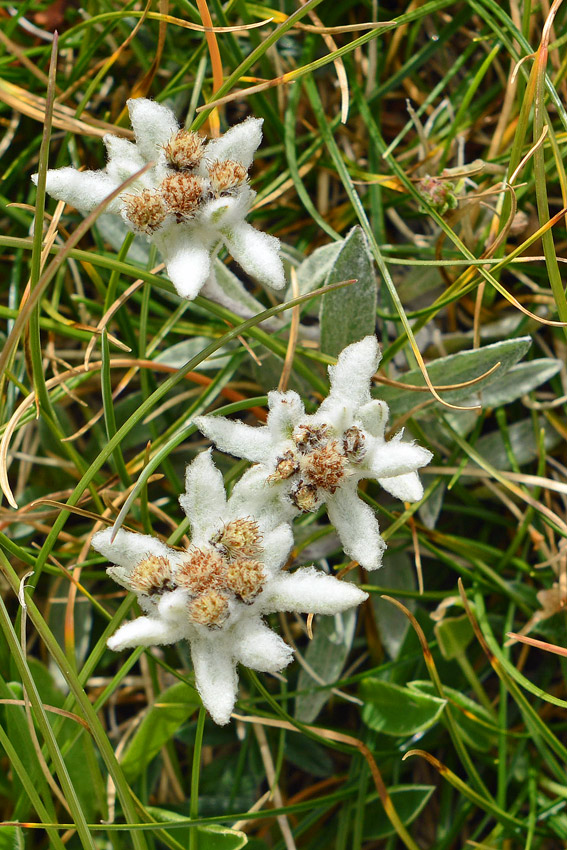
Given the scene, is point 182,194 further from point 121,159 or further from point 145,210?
point 121,159

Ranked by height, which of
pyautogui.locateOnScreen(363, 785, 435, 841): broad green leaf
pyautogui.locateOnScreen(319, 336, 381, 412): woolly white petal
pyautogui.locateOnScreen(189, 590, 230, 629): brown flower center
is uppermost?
pyautogui.locateOnScreen(319, 336, 381, 412): woolly white petal

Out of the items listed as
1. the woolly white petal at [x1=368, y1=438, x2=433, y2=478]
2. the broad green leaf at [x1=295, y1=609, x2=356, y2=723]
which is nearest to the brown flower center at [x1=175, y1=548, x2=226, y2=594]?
the woolly white petal at [x1=368, y1=438, x2=433, y2=478]

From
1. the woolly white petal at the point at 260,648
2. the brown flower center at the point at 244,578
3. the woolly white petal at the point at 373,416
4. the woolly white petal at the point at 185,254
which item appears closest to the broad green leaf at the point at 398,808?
the woolly white petal at the point at 260,648

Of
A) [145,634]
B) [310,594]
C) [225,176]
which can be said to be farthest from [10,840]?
[225,176]

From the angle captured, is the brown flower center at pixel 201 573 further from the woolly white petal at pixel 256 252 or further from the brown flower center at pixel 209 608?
the woolly white petal at pixel 256 252

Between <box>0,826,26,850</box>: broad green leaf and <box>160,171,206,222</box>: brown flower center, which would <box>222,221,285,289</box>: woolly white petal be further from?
<box>0,826,26,850</box>: broad green leaf

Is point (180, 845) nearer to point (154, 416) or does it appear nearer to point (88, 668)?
point (88, 668)
